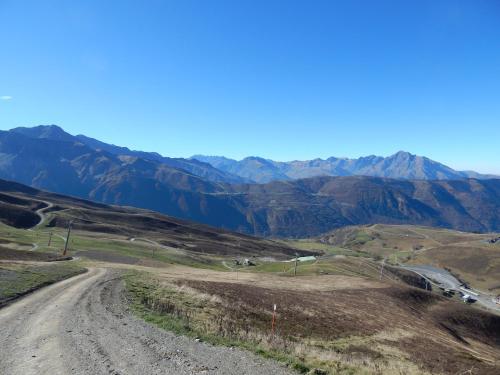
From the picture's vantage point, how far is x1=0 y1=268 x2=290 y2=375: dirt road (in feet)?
56.6

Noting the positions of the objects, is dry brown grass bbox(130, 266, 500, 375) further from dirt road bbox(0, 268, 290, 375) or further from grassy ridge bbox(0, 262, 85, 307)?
grassy ridge bbox(0, 262, 85, 307)

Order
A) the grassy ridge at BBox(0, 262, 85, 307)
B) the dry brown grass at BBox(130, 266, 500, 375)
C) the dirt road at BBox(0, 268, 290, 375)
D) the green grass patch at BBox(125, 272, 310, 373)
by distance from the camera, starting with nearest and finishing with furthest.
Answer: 1. the dirt road at BBox(0, 268, 290, 375)
2. the green grass patch at BBox(125, 272, 310, 373)
3. the dry brown grass at BBox(130, 266, 500, 375)
4. the grassy ridge at BBox(0, 262, 85, 307)

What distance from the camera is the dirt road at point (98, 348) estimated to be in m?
17.3

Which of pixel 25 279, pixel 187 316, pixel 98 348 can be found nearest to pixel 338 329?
pixel 187 316

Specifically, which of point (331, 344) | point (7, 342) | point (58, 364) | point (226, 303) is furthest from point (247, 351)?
point (226, 303)

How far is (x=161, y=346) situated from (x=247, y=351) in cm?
443

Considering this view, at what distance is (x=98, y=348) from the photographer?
19656mm

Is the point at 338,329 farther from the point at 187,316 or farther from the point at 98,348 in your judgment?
the point at 98,348

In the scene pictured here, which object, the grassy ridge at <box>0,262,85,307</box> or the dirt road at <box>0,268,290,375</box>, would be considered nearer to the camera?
the dirt road at <box>0,268,290,375</box>

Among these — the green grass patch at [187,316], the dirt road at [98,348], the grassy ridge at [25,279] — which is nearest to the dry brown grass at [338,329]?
the green grass patch at [187,316]

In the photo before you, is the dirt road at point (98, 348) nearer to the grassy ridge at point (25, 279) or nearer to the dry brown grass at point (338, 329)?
the grassy ridge at point (25, 279)

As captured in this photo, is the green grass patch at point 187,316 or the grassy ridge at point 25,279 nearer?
the green grass patch at point 187,316

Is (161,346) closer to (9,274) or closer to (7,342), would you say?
(7,342)

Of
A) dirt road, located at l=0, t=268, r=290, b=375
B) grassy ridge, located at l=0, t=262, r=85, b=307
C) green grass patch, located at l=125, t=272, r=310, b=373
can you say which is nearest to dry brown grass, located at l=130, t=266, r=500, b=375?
green grass patch, located at l=125, t=272, r=310, b=373
